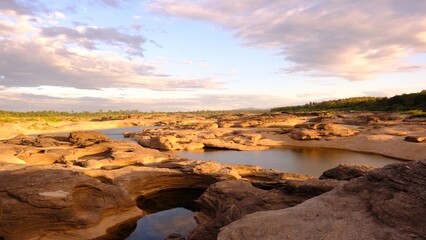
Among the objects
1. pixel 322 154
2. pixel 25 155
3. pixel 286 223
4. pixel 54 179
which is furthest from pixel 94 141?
pixel 286 223

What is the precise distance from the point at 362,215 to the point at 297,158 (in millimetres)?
30025

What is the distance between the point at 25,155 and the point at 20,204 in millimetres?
15893

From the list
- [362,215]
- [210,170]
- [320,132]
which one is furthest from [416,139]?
[362,215]

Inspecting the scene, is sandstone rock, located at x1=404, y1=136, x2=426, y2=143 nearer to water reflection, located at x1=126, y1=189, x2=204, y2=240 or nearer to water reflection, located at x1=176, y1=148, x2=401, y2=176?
water reflection, located at x1=176, y1=148, x2=401, y2=176

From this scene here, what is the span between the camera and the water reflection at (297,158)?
108 feet

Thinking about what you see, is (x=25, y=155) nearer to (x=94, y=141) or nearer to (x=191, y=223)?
(x=94, y=141)

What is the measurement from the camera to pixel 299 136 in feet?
160

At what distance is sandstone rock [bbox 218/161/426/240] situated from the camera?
7.61 metres

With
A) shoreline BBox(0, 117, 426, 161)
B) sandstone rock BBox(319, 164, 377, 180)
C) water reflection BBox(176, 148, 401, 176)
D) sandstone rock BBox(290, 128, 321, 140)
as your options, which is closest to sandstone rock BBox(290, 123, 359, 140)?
sandstone rock BBox(290, 128, 321, 140)

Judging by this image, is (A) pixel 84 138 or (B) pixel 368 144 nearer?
(A) pixel 84 138

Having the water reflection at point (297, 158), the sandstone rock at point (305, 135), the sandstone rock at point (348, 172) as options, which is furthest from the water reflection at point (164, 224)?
the sandstone rock at point (305, 135)

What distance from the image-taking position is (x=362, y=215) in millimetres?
8391

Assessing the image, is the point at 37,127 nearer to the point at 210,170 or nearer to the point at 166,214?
the point at 210,170

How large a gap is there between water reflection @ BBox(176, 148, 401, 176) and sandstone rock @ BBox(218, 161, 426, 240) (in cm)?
2079
